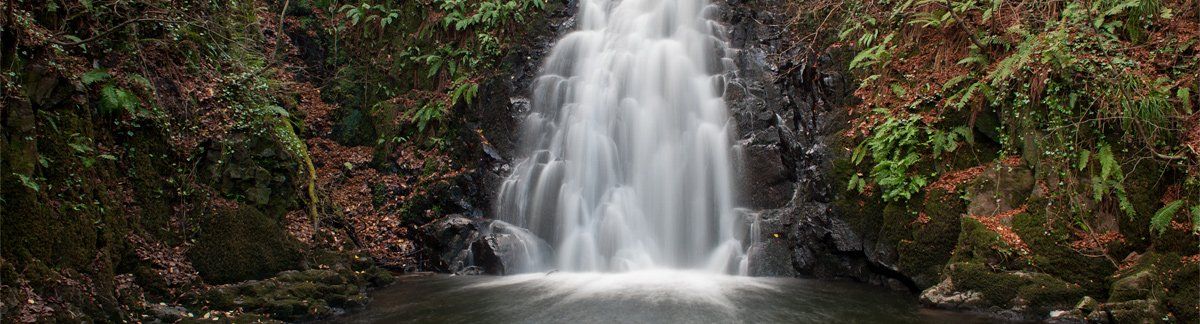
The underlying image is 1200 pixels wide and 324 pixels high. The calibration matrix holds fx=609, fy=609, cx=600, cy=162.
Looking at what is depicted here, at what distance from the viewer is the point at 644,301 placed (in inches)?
310

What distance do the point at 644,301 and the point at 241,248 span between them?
204 inches

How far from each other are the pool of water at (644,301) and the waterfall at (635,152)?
0.98m

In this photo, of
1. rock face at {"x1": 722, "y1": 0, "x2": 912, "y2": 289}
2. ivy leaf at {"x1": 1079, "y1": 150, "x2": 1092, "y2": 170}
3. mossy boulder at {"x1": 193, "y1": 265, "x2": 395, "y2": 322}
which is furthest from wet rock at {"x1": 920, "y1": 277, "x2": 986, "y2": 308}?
mossy boulder at {"x1": 193, "y1": 265, "x2": 395, "y2": 322}

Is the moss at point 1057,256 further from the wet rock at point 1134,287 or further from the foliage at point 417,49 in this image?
the foliage at point 417,49

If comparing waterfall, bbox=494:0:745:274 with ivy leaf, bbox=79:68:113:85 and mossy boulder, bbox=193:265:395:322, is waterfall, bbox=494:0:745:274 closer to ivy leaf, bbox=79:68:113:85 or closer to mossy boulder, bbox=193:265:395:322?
mossy boulder, bbox=193:265:395:322

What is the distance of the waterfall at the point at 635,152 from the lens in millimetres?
10555

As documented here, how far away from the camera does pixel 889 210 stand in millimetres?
8750

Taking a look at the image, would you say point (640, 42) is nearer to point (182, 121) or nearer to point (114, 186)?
point (182, 121)

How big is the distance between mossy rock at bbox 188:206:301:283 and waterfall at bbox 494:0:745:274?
4191mm

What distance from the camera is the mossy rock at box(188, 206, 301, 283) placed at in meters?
7.36

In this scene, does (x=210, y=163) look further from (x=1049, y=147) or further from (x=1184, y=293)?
(x=1184, y=293)

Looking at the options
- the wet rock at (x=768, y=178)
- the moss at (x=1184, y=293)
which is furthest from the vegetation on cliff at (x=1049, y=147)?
the wet rock at (x=768, y=178)

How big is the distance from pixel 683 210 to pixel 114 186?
7.92 metres

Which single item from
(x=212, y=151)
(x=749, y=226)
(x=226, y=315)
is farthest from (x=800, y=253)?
(x=212, y=151)
